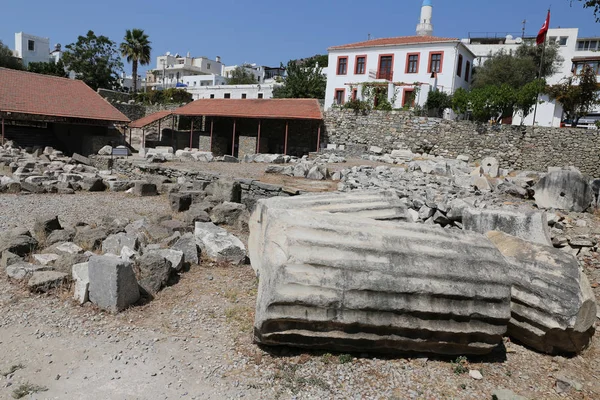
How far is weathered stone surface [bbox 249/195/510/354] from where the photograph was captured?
3.85 metres

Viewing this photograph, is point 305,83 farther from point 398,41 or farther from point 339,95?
point 398,41

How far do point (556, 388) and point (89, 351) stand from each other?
4.23m

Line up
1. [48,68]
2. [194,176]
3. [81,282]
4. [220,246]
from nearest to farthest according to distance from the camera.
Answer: [81,282] → [220,246] → [194,176] → [48,68]

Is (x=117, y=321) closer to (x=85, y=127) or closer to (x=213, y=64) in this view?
(x=85, y=127)

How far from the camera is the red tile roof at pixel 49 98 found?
22.6 metres

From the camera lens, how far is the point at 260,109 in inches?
1027

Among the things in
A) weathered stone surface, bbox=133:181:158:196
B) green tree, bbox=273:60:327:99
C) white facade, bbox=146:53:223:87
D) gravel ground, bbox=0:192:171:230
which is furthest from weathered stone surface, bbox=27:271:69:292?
white facade, bbox=146:53:223:87

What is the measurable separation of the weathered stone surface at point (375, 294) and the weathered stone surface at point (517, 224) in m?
2.28

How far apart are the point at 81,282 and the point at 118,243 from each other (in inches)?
61.2

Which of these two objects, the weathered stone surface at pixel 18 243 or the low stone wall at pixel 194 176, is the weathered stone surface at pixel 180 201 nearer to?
the low stone wall at pixel 194 176

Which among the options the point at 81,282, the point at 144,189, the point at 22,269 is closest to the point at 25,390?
the point at 81,282

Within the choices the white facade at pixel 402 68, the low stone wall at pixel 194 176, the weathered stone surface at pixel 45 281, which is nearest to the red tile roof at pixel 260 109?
the white facade at pixel 402 68

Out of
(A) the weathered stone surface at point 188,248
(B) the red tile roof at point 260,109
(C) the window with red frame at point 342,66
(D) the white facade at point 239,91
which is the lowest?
(A) the weathered stone surface at point 188,248

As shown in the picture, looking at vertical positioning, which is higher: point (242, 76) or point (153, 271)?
point (242, 76)
